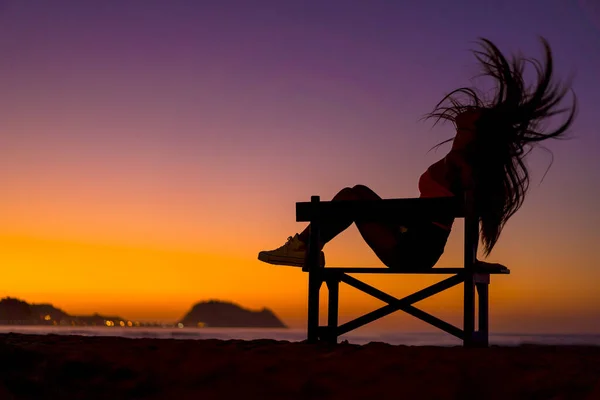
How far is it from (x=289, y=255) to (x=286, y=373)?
356 centimetres

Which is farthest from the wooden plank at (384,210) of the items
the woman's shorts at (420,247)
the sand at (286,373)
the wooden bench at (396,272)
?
the sand at (286,373)

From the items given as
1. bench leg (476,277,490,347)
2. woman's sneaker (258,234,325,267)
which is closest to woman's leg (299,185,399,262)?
woman's sneaker (258,234,325,267)

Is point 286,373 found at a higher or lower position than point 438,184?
lower

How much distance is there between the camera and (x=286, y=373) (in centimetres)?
539

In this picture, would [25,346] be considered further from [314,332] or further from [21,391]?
[314,332]

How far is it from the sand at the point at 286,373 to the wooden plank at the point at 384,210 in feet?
6.49

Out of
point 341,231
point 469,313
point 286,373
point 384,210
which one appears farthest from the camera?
point 341,231

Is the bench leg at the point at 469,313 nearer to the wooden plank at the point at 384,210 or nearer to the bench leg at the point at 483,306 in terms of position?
the bench leg at the point at 483,306

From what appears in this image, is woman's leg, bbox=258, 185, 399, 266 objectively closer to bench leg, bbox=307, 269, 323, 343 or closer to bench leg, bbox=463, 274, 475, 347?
bench leg, bbox=307, 269, 323, 343

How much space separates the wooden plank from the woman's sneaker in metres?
0.31

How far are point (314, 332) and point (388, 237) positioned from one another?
146 cm

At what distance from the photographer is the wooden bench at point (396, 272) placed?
7.98 metres

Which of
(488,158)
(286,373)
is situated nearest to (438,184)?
(488,158)

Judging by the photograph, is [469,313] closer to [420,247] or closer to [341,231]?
[420,247]
